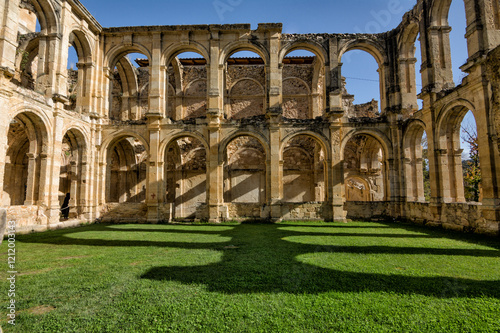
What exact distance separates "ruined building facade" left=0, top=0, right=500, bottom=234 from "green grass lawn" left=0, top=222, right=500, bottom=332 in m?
5.43

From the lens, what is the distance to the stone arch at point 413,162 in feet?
45.2

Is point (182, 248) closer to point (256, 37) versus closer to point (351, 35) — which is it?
point (256, 37)

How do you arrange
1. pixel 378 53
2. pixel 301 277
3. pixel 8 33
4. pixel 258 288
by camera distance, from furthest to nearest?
pixel 378 53 < pixel 8 33 < pixel 301 277 < pixel 258 288

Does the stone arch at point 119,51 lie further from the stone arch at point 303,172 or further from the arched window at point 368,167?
the arched window at point 368,167

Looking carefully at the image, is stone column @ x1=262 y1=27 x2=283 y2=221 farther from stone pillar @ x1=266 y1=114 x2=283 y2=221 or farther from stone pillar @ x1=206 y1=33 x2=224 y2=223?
stone pillar @ x1=206 y1=33 x2=224 y2=223

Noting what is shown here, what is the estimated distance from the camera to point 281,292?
13.4 ft

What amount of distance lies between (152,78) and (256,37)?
659 cm

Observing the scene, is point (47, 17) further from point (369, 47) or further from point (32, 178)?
point (369, 47)

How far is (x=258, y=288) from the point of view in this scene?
4230 mm

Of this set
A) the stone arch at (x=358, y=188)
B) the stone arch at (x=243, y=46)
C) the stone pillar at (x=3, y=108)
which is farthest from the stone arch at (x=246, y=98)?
the stone pillar at (x=3, y=108)

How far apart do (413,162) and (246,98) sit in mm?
12424

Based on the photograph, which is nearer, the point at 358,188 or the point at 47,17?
the point at 47,17

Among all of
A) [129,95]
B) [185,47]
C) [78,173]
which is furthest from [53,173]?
[185,47]

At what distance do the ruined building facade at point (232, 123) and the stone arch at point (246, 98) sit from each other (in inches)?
3.2
